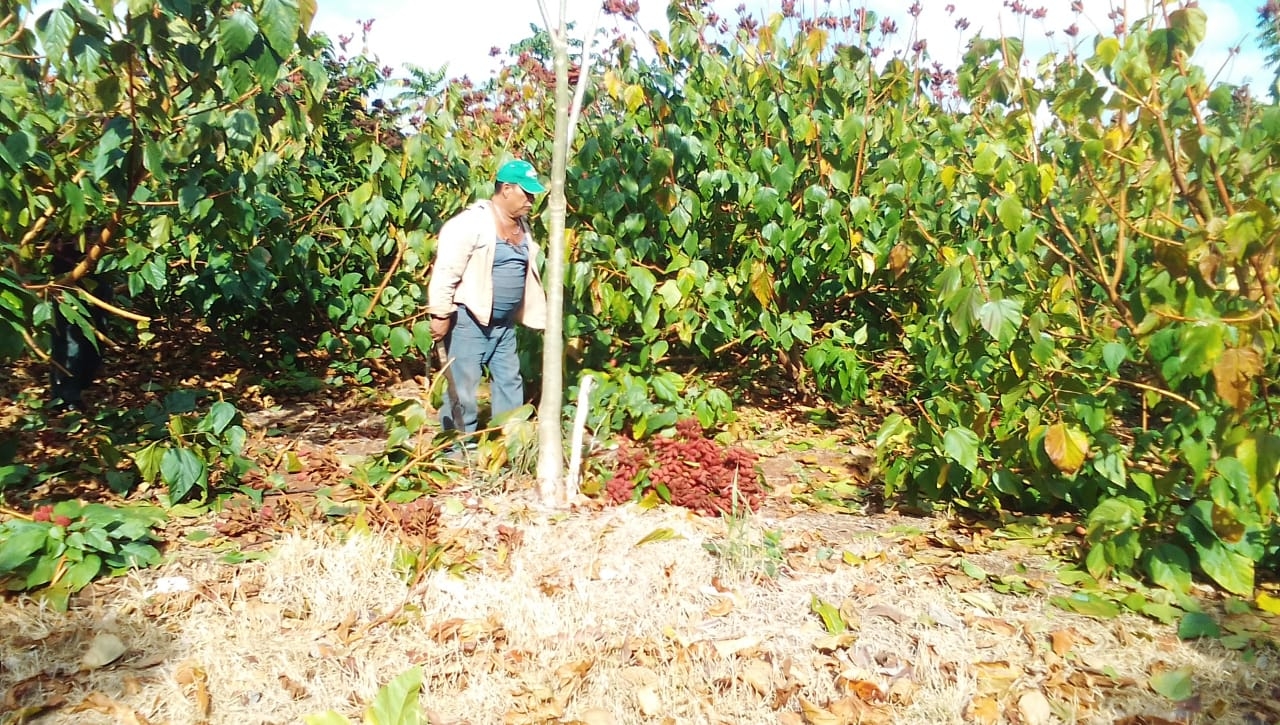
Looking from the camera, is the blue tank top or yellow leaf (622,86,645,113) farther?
yellow leaf (622,86,645,113)

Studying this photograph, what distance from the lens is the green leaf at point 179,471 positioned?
3171 mm

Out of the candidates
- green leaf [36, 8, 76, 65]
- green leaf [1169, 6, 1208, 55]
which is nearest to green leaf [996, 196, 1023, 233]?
green leaf [1169, 6, 1208, 55]

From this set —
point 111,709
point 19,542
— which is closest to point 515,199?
point 19,542

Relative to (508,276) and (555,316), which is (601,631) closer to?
(555,316)

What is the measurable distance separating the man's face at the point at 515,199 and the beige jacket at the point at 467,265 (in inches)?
4.0

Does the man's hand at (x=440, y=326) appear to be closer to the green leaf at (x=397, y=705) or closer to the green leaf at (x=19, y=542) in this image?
the green leaf at (x=19, y=542)

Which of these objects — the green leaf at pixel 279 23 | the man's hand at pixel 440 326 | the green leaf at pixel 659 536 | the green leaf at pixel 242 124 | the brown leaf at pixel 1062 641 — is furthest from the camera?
the man's hand at pixel 440 326

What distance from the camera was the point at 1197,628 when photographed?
8.33 feet

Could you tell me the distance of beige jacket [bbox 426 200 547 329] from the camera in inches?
155

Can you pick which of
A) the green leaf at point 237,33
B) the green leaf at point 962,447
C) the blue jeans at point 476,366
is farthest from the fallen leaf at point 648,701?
the green leaf at point 237,33

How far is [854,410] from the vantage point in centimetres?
525

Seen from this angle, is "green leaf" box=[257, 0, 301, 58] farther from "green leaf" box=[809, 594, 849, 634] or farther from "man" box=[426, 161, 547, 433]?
"green leaf" box=[809, 594, 849, 634]

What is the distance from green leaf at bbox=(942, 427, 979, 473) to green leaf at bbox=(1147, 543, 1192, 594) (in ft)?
2.06

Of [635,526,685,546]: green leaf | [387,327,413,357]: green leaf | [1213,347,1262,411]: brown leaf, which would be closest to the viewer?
[1213,347,1262,411]: brown leaf
